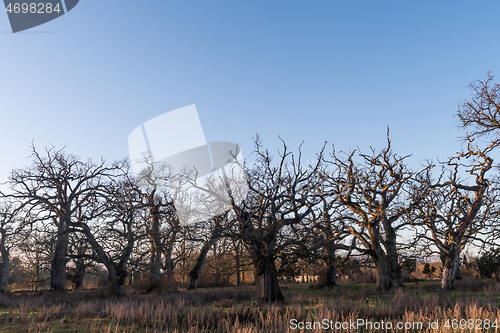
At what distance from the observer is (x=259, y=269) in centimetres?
1391

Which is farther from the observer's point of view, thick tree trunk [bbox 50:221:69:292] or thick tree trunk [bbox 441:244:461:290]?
thick tree trunk [bbox 50:221:69:292]

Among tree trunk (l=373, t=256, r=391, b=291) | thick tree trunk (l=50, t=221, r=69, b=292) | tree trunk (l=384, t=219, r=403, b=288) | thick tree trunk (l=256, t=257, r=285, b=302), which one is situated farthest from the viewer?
thick tree trunk (l=50, t=221, r=69, b=292)

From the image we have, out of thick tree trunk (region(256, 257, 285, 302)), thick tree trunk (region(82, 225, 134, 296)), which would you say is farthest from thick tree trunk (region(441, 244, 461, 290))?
thick tree trunk (region(82, 225, 134, 296))

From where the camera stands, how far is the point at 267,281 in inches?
543

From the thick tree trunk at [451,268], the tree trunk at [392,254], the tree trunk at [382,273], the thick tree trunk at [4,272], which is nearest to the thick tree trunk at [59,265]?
the thick tree trunk at [4,272]

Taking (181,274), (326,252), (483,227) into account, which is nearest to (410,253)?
(483,227)

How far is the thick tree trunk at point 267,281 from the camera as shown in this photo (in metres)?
13.6

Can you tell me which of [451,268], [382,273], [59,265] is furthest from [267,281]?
[59,265]

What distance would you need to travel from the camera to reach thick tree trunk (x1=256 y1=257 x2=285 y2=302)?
13.6m

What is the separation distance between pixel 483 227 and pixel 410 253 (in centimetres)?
434

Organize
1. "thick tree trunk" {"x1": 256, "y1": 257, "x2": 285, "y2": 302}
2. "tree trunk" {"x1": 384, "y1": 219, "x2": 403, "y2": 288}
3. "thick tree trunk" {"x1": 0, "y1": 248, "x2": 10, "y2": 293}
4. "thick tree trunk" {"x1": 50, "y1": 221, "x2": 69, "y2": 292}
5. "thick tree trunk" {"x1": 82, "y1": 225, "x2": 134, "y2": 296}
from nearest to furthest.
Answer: "thick tree trunk" {"x1": 256, "y1": 257, "x2": 285, "y2": 302} < "thick tree trunk" {"x1": 82, "y1": 225, "x2": 134, "y2": 296} < "tree trunk" {"x1": 384, "y1": 219, "x2": 403, "y2": 288} < "thick tree trunk" {"x1": 50, "y1": 221, "x2": 69, "y2": 292} < "thick tree trunk" {"x1": 0, "y1": 248, "x2": 10, "y2": 293}

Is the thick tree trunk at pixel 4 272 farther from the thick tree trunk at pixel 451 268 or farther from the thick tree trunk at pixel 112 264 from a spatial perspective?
the thick tree trunk at pixel 451 268

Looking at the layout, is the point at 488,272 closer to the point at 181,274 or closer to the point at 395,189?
the point at 395,189

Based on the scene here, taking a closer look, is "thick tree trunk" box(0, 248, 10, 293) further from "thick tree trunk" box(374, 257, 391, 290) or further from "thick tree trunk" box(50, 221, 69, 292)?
"thick tree trunk" box(374, 257, 391, 290)
